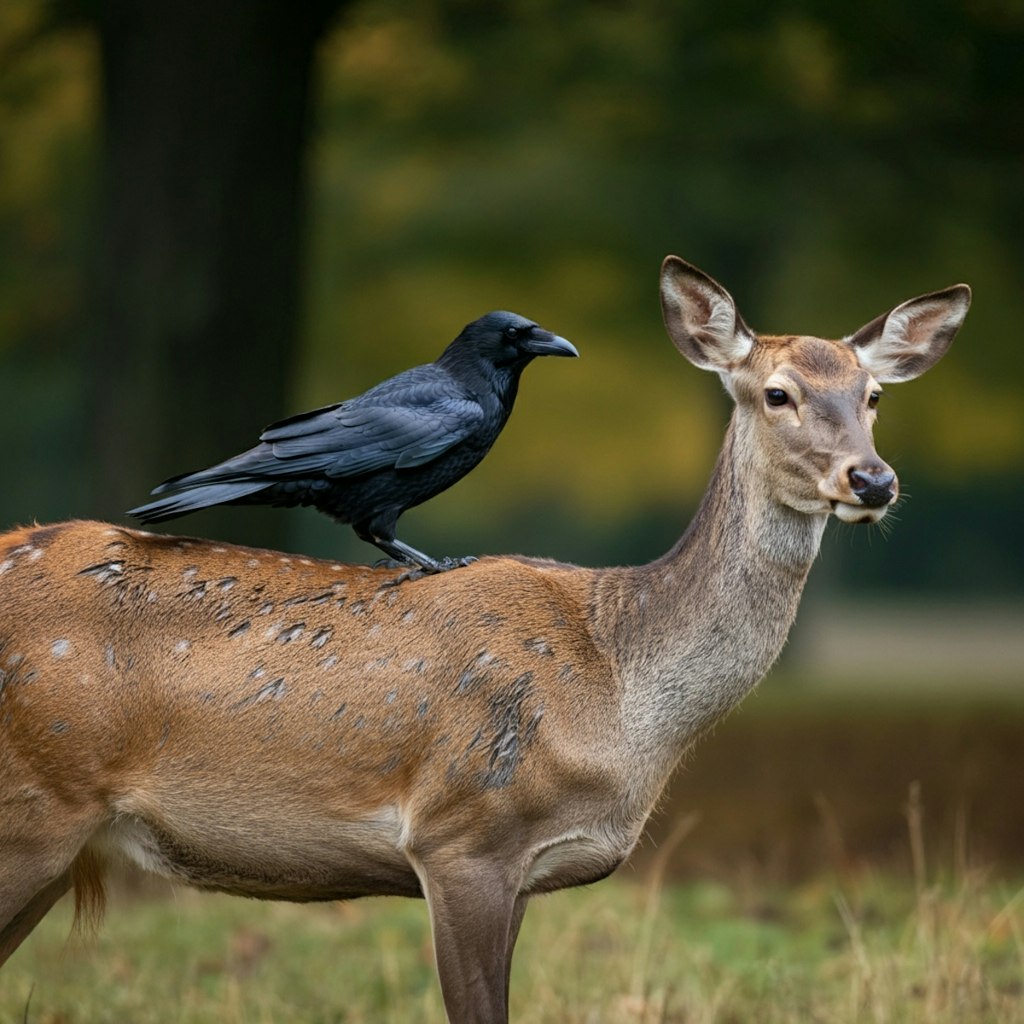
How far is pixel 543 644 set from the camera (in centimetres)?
495

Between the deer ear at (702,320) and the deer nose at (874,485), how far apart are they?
728 mm

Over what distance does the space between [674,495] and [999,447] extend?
29.5ft

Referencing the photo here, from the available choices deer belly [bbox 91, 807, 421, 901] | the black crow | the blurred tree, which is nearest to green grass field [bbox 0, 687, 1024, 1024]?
deer belly [bbox 91, 807, 421, 901]

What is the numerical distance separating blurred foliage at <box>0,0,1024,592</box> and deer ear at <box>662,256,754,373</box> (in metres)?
4.77

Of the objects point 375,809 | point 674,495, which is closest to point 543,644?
point 375,809

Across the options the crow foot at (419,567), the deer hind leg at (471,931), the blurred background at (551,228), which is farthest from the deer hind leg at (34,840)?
the blurred background at (551,228)

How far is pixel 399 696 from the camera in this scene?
482 cm

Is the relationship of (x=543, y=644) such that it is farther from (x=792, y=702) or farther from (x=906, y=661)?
(x=906, y=661)

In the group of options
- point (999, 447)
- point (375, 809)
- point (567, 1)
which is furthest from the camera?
point (999, 447)

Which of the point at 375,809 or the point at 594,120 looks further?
the point at 594,120

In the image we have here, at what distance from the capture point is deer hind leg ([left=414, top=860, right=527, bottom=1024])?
465cm

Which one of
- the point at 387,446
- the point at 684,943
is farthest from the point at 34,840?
the point at 684,943

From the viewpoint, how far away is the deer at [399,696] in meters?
4.69

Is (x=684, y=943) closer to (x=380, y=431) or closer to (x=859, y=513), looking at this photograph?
(x=859, y=513)
